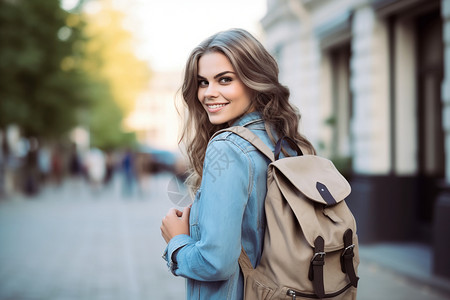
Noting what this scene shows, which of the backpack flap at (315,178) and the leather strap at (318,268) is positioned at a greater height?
the backpack flap at (315,178)

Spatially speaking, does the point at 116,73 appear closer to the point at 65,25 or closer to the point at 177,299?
the point at 65,25

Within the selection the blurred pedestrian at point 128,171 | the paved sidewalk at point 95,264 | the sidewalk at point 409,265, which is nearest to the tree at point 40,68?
the blurred pedestrian at point 128,171

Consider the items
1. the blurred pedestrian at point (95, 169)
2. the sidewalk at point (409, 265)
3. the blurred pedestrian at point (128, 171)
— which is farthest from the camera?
the blurred pedestrian at point (95, 169)

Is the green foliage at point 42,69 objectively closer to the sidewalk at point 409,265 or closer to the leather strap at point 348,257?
the sidewalk at point 409,265

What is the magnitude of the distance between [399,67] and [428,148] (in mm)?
1466

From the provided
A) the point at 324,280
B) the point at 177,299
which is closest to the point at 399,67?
the point at 177,299

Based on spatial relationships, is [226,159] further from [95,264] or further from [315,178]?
[95,264]

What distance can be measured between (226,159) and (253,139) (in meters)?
0.14

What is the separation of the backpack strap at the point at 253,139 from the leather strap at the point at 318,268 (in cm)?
31

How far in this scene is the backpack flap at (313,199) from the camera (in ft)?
4.99

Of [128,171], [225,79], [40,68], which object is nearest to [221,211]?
[225,79]

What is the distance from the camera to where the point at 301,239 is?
1526 millimetres

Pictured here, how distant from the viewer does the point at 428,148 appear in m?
8.41

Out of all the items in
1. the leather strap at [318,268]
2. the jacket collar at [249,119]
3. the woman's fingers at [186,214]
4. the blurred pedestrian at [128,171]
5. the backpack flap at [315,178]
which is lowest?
the blurred pedestrian at [128,171]
